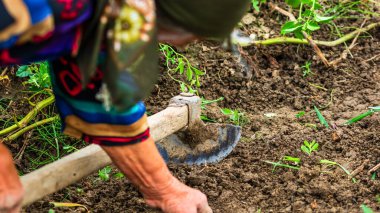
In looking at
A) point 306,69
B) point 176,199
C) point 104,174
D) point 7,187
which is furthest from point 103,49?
point 306,69

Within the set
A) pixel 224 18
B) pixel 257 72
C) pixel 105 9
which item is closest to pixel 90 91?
pixel 105 9

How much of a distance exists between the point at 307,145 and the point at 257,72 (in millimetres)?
688

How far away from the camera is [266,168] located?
99.1 inches

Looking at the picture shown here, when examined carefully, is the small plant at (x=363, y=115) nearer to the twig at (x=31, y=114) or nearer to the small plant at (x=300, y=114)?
the small plant at (x=300, y=114)

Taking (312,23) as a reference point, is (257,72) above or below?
below

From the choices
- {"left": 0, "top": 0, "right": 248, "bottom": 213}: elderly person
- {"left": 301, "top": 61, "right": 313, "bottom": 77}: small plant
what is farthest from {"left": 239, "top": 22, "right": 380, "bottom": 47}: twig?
{"left": 0, "top": 0, "right": 248, "bottom": 213}: elderly person

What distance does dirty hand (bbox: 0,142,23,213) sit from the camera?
177 cm

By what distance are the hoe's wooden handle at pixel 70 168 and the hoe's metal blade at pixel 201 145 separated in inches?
8.0

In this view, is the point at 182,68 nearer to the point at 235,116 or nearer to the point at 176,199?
the point at 235,116

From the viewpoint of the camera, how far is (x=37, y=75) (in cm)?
269

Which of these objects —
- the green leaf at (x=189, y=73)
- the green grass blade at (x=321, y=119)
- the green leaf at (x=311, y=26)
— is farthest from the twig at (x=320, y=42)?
the green grass blade at (x=321, y=119)

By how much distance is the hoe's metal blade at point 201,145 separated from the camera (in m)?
2.60

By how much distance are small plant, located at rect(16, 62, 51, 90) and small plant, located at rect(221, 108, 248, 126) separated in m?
0.70

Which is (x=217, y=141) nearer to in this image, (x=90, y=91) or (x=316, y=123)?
(x=316, y=123)
